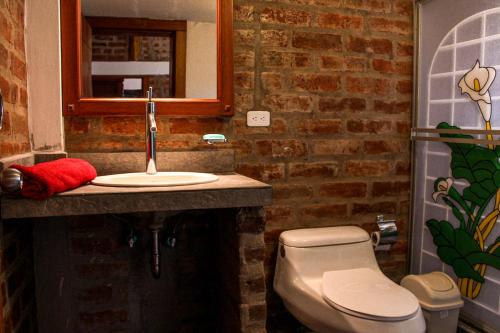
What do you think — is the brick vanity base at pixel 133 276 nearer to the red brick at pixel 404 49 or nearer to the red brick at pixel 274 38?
the red brick at pixel 274 38

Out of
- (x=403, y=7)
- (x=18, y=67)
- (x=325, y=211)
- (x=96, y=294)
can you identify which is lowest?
(x=96, y=294)

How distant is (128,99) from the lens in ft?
6.45

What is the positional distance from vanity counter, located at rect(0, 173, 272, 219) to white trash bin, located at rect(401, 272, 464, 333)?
95 centimetres

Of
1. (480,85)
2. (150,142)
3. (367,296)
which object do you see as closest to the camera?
(367,296)

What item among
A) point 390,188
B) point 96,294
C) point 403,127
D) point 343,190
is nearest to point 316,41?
point 403,127

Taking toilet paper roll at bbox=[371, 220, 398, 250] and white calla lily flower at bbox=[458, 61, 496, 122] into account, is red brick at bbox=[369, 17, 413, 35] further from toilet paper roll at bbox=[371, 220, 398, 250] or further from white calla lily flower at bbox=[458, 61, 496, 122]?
toilet paper roll at bbox=[371, 220, 398, 250]

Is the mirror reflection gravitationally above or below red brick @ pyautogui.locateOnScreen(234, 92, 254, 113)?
above

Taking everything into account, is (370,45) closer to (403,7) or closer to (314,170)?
(403,7)

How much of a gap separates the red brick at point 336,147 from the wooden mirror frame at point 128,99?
0.48 meters

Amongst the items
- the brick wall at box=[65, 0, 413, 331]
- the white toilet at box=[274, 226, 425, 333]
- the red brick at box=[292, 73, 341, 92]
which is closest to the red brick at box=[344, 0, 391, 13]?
the brick wall at box=[65, 0, 413, 331]

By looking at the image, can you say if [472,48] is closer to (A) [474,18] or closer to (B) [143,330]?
(A) [474,18]

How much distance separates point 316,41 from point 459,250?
1.19 meters

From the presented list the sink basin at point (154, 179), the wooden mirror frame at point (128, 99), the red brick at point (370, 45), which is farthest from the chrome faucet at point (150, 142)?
the red brick at point (370, 45)

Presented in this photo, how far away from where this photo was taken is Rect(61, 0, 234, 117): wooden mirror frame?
74.4 inches
